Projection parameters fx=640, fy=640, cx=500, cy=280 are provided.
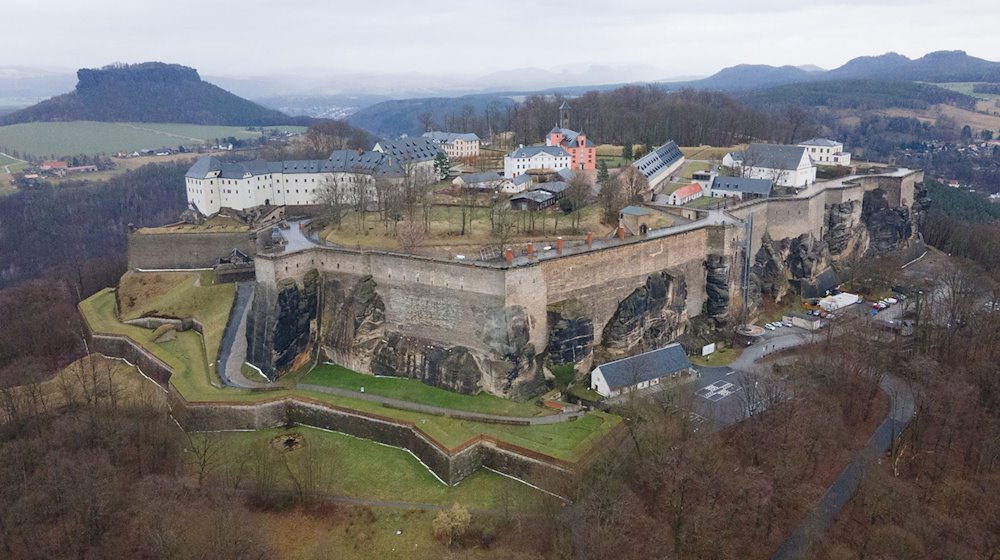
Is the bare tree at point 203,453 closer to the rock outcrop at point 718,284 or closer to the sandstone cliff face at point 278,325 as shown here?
the sandstone cliff face at point 278,325

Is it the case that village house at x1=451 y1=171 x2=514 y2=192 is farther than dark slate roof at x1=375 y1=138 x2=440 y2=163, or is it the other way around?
dark slate roof at x1=375 y1=138 x2=440 y2=163

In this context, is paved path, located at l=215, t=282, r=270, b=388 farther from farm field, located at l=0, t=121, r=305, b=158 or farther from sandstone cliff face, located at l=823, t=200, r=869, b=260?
farm field, located at l=0, t=121, r=305, b=158

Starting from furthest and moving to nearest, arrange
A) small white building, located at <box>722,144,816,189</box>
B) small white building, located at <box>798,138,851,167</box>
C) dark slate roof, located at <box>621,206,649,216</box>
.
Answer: small white building, located at <box>798,138,851,167</box>
small white building, located at <box>722,144,816,189</box>
dark slate roof, located at <box>621,206,649,216</box>

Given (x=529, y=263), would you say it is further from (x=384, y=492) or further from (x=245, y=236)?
(x=245, y=236)

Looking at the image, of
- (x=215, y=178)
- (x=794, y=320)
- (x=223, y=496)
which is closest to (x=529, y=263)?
(x=223, y=496)

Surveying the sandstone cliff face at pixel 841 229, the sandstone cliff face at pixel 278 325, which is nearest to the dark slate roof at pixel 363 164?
the sandstone cliff face at pixel 278 325

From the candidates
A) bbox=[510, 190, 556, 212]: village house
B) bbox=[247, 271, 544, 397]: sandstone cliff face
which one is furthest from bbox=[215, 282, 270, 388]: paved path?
bbox=[510, 190, 556, 212]: village house

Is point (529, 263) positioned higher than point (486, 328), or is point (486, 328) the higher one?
point (529, 263)
